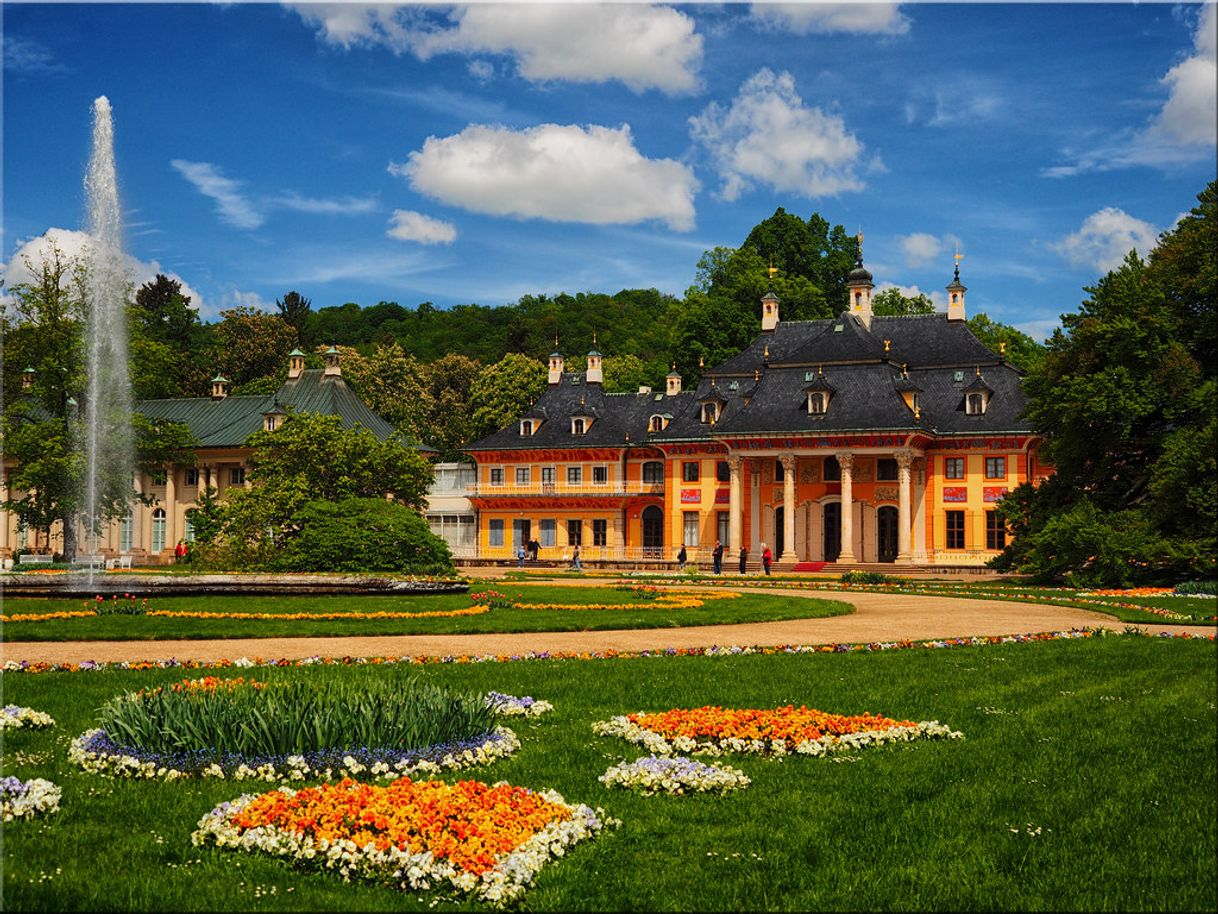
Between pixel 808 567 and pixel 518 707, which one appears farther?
pixel 808 567

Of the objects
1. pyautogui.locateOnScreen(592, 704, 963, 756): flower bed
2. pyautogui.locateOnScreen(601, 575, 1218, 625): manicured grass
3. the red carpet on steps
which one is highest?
pyautogui.locateOnScreen(592, 704, 963, 756): flower bed

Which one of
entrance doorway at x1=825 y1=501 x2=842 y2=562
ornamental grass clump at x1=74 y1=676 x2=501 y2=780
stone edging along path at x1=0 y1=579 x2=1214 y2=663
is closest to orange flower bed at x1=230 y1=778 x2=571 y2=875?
ornamental grass clump at x1=74 y1=676 x2=501 y2=780

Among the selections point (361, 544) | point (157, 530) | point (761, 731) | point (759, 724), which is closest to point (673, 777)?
point (761, 731)

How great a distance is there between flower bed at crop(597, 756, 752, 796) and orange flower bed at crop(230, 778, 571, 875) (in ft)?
3.89

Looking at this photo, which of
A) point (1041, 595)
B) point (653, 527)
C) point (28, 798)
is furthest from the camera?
point (653, 527)

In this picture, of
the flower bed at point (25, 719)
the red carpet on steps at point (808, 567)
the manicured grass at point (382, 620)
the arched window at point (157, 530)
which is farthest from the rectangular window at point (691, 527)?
the flower bed at point (25, 719)

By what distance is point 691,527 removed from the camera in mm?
67938

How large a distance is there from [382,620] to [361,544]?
11686 mm

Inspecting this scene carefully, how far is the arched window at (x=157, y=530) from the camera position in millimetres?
75000

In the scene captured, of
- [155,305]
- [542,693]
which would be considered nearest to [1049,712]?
[542,693]

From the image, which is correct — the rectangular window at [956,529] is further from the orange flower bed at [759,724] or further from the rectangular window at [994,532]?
the orange flower bed at [759,724]

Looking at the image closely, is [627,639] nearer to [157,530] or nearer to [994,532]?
[994,532]

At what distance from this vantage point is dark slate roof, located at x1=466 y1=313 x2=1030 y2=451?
6212cm

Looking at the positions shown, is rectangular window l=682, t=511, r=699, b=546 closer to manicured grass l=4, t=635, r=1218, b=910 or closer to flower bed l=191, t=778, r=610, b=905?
manicured grass l=4, t=635, r=1218, b=910
